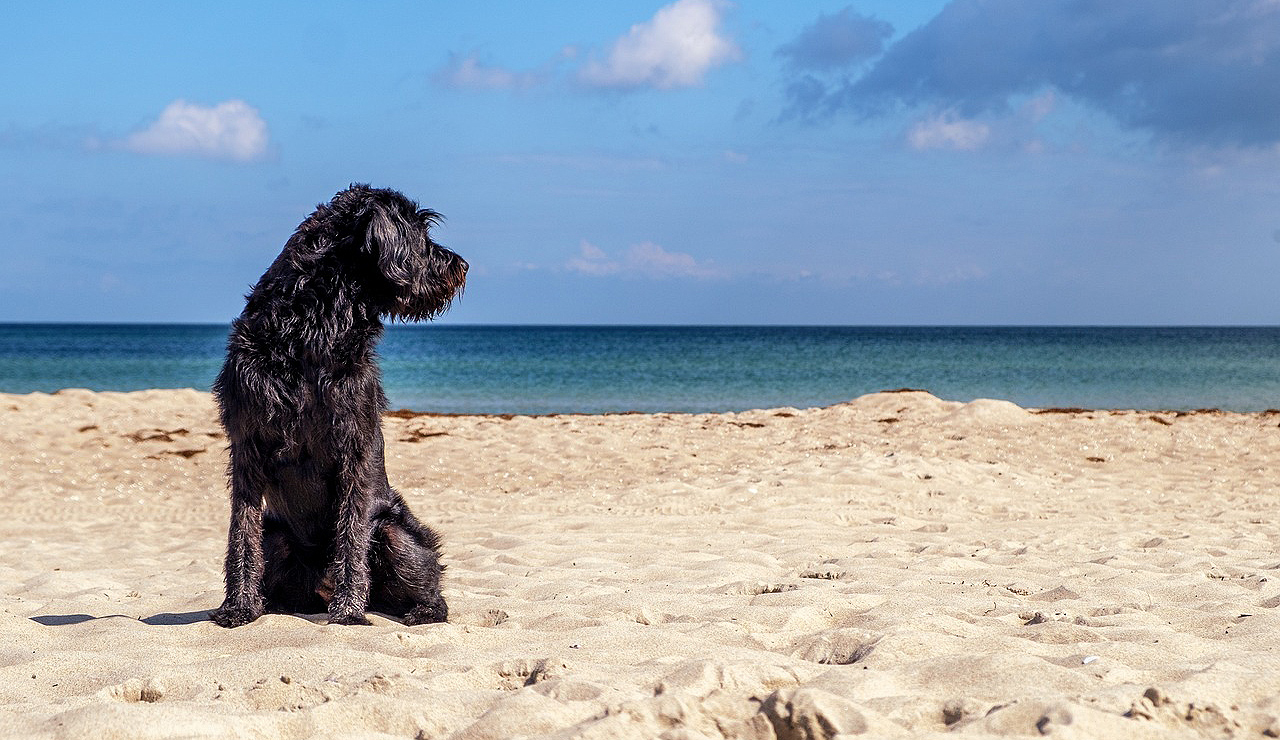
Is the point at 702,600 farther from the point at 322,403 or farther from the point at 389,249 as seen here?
the point at 389,249

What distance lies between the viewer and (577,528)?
7910mm

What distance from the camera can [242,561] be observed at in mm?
4324

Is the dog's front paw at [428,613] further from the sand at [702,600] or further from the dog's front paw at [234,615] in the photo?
the dog's front paw at [234,615]

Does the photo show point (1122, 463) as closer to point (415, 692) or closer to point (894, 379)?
point (415, 692)

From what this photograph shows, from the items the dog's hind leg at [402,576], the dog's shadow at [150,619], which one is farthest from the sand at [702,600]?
the dog's hind leg at [402,576]

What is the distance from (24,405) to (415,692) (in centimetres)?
1512

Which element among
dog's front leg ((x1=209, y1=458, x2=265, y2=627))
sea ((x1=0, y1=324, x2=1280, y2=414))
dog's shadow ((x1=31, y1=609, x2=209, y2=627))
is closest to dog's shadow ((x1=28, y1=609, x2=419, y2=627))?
dog's shadow ((x1=31, y1=609, x2=209, y2=627))

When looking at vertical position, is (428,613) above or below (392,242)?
below

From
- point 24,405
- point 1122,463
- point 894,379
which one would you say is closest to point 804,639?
point 1122,463

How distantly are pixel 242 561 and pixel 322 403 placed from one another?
2.65 ft

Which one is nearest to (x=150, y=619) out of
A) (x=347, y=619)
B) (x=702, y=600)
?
(x=347, y=619)

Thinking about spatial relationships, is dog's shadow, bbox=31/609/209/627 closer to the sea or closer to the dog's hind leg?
the dog's hind leg

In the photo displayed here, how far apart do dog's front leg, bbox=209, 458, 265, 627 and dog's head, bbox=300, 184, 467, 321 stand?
3.23 feet

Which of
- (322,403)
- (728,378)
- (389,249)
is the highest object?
(389,249)
